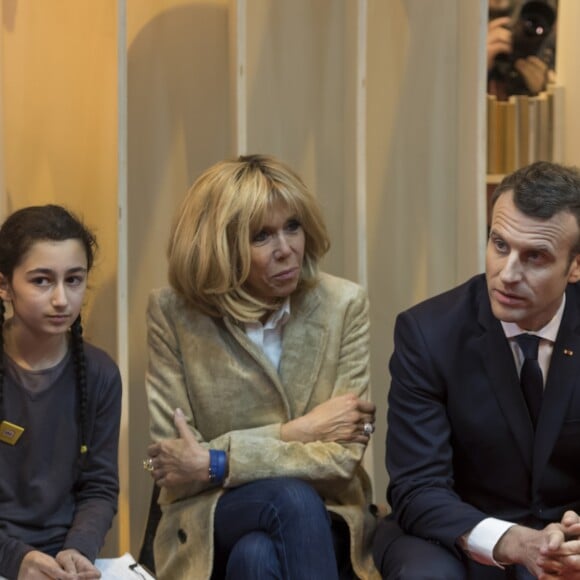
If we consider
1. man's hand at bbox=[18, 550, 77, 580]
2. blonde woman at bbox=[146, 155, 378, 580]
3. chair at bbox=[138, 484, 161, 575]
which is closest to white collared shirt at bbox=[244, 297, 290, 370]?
blonde woman at bbox=[146, 155, 378, 580]

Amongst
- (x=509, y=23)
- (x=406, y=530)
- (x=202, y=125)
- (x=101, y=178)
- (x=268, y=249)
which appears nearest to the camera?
(x=406, y=530)

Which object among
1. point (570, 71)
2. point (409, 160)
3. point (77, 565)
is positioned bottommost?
point (77, 565)

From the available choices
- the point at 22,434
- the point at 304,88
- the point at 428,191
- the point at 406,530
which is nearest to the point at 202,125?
the point at 304,88

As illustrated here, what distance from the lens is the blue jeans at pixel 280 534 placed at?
7.03 feet

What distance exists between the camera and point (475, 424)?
87.7 inches

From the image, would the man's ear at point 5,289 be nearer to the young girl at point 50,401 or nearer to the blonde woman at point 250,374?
the young girl at point 50,401

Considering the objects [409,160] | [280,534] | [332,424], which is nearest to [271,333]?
[332,424]

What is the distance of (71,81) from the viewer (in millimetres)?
2777

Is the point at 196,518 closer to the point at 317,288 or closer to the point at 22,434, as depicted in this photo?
the point at 22,434

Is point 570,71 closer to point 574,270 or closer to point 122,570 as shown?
point 574,270

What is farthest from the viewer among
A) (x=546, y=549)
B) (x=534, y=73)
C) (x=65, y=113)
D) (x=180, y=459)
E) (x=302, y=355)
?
(x=534, y=73)

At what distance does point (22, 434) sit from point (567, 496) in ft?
3.56

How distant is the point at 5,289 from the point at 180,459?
49cm

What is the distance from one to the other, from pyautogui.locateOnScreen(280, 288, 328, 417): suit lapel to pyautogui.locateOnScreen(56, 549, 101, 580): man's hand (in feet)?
1.86
